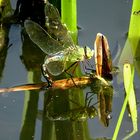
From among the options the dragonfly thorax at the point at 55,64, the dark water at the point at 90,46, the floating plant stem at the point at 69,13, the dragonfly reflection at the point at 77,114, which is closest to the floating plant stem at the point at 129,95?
the dark water at the point at 90,46

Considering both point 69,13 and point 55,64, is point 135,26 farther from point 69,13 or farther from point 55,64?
point 55,64

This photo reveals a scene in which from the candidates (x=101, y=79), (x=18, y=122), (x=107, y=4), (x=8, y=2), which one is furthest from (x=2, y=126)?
(x=107, y=4)

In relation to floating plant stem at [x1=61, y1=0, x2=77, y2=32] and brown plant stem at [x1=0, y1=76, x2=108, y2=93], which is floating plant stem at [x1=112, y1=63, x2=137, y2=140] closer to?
brown plant stem at [x1=0, y1=76, x2=108, y2=93]

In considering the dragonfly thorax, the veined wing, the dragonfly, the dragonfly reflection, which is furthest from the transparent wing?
the dragonfly reflection

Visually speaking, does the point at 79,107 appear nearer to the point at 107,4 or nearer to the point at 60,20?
the point at 60,20

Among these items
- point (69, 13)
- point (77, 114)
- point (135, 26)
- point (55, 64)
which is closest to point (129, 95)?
point (77, 114)

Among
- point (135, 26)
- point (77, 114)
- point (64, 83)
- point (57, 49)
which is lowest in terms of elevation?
point (77, 114)

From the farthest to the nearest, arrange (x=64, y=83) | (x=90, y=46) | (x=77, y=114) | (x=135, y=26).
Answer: (x=90, y=46) → (x=135, y=26) → (x=64, y=83) → (x=77, y=114)
